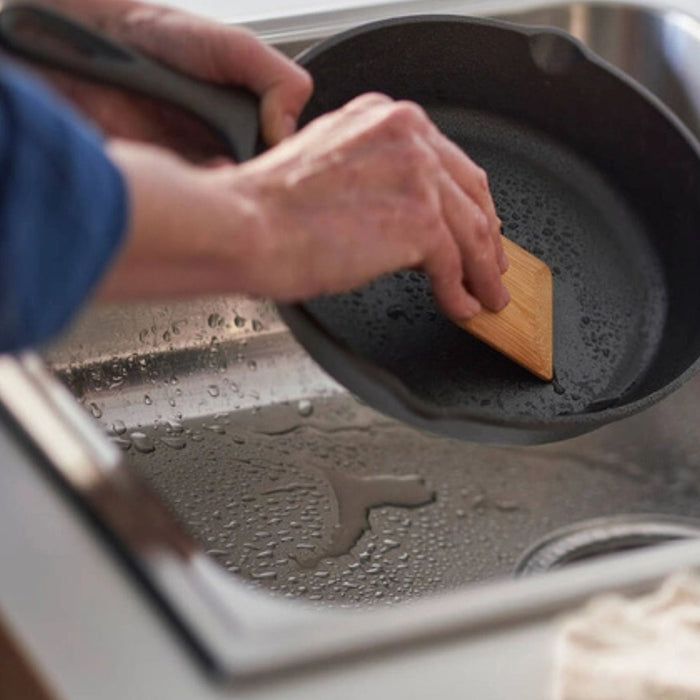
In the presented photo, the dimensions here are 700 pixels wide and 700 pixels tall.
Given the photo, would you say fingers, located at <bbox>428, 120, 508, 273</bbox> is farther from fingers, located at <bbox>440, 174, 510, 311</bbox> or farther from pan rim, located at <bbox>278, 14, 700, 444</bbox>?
pan rim, located at <bbox>278, 14, 700, 444</bbox>

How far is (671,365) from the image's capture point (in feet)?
3.08

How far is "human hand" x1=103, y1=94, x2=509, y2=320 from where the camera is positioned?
61 cm

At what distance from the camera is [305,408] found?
3.43ft

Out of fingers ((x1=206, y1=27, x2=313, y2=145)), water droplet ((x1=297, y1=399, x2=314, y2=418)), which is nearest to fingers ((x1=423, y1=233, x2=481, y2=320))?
fingers ((x1=206, y1=27, x2=313, y2=145))

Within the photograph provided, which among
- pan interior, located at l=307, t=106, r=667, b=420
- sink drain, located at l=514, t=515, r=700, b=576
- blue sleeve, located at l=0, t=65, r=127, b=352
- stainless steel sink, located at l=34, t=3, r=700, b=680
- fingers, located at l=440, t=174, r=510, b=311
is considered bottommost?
sink drain, located at l=514, t=515, r=700, b=576

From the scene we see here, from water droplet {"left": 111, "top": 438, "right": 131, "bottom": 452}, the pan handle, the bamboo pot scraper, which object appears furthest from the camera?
water droplet {"left": 111, "top": 438, "right": 131, "bottom": 452}

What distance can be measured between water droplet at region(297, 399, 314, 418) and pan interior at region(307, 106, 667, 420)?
180 millimetres

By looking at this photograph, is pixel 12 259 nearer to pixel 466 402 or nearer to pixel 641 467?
pixel 466 402

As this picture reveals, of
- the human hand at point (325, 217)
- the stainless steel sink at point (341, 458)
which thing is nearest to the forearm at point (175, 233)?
the human hand at point (325, 217)

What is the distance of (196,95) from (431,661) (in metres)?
0.36

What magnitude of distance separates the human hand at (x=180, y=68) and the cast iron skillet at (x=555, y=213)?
0.35 feet

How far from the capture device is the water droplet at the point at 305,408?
104 centimetres

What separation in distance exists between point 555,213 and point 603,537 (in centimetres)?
24

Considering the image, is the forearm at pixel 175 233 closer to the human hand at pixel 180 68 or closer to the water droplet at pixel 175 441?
the human hand at pixel 180 68
